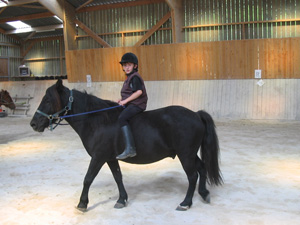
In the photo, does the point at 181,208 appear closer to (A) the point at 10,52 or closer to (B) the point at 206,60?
(B) the point at 206,60

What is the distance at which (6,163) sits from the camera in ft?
20.7

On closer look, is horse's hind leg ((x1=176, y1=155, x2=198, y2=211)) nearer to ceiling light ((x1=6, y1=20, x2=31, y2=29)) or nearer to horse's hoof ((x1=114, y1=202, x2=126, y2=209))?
horse's hoof ((x1=114, y1=202, x2=126, y2=209))

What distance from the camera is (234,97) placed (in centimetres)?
1284

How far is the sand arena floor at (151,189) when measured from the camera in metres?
3.53

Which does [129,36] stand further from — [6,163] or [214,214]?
[214,214]

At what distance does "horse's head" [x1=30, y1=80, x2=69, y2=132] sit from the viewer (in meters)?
3.80

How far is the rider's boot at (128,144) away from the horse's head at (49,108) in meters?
0.88

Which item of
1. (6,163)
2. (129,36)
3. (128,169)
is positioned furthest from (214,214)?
(129,36)

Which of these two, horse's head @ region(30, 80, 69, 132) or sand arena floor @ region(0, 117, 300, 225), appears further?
horse's head @ region(30, 80, 69, 132)

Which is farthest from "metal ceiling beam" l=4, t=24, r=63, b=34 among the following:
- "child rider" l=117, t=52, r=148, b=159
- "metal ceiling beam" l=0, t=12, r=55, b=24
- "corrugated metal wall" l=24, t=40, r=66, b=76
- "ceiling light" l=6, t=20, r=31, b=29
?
"child rider" l=117, t=52, r=148, b=159

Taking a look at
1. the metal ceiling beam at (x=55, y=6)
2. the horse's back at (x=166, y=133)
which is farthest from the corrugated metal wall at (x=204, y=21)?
the horse's back at (x=166, y=133)

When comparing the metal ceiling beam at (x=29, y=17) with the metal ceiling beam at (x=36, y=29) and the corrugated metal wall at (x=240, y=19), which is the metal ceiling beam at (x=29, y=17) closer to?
the metal ceiling beam at (x=36, y=29)

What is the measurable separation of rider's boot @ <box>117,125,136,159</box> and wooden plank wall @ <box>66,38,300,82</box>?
1039 cm

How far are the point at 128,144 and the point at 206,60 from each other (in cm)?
1071
